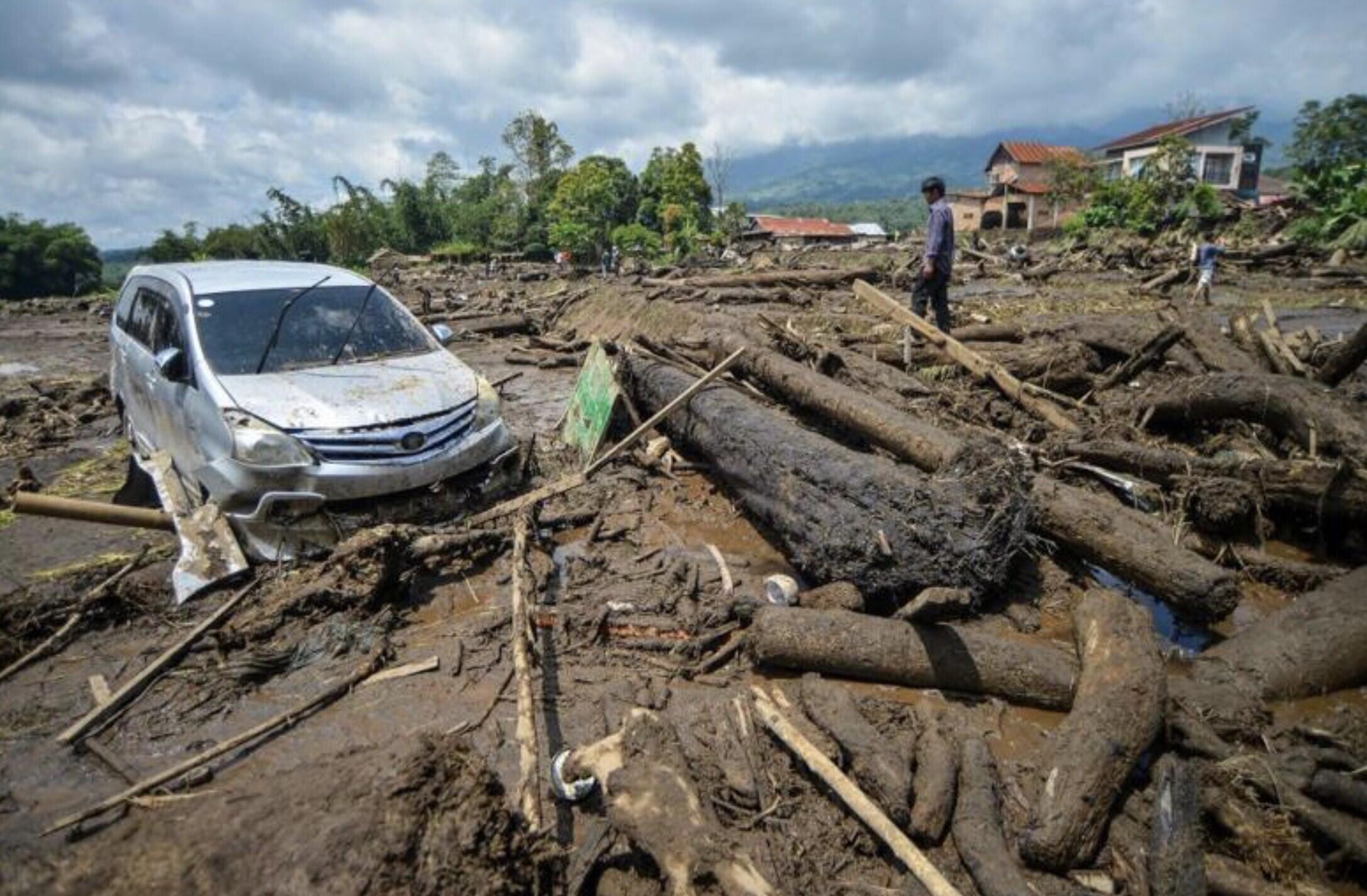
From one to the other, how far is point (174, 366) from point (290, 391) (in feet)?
3.42

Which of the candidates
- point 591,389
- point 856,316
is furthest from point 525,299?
point 591,389

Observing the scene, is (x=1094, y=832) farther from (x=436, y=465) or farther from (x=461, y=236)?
(x=461, y=236)

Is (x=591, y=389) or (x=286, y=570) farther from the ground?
(x=591, y=389)

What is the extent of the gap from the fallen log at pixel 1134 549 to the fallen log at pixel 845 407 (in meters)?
0.83

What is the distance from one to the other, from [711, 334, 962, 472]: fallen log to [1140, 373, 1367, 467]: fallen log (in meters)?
3.03

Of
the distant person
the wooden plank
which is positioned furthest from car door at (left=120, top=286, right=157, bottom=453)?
the distant person

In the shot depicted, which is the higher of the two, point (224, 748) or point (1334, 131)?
point (1334, 131)

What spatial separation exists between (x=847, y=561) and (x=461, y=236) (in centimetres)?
5331


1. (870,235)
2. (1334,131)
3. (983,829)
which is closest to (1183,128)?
(1334,131)

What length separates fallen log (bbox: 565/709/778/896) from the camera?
2.39 m

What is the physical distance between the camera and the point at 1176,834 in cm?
283

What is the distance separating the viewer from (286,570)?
15.9 feet

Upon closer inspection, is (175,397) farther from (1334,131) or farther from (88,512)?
(1334,131)

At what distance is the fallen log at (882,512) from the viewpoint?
424 centimetres
